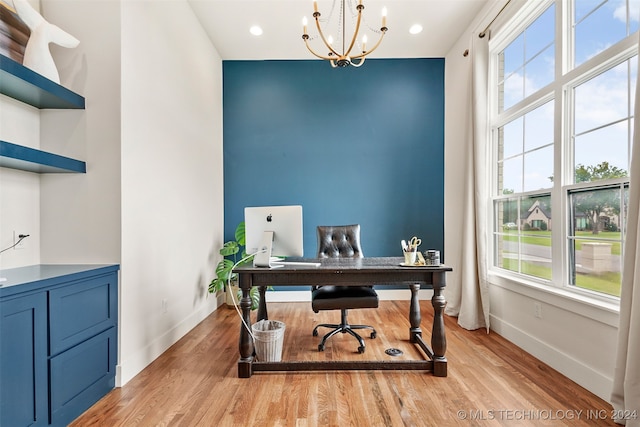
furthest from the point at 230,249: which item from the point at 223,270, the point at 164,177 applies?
the point at 164,177

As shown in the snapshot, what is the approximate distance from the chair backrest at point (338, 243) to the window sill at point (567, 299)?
1391 mm

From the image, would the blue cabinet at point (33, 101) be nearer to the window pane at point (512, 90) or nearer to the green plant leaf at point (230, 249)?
the green plant leaf at point (230, 249)

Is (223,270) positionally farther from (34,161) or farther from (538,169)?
(538,169)

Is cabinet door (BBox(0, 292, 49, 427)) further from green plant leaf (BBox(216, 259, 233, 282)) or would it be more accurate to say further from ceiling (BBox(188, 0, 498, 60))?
ceiling (BBox(188, 0, 498, 60))

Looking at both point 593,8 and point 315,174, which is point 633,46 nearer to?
point 593,8

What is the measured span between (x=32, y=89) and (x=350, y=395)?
8.69ft

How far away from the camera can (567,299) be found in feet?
7.52

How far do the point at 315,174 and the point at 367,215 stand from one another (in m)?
0.92

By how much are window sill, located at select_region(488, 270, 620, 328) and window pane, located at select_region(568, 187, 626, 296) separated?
12 cm

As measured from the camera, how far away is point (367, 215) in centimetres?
457

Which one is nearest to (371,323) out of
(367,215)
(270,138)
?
(367,215)

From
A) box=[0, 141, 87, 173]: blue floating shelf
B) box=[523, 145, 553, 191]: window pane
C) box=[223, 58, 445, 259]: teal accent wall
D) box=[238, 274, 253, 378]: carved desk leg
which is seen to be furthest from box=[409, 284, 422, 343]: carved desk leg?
box=[0, 141, 87, 173]: blue floating shelf

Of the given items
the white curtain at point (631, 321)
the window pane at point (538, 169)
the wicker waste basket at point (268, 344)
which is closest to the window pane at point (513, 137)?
the window pane at point (538, 169)

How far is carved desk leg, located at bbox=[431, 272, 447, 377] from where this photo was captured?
7.63 ft
